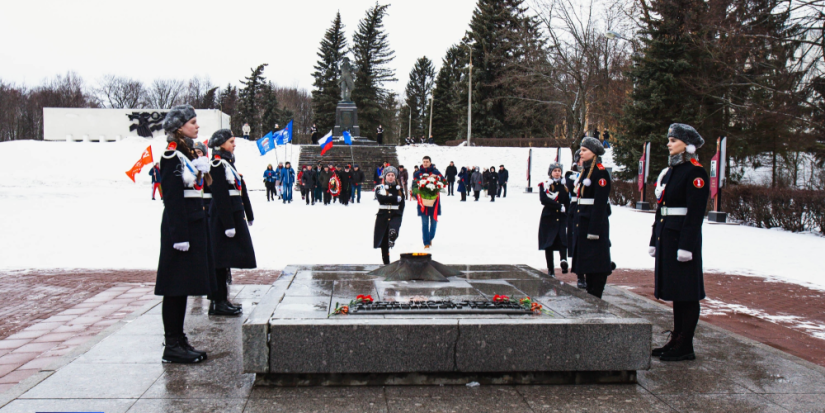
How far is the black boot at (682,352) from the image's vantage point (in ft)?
15.1

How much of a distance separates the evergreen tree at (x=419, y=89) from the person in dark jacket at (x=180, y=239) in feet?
254

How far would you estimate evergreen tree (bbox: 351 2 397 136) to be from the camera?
202 feet

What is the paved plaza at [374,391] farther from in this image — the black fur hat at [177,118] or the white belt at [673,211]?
the black fur hat at [177,118]

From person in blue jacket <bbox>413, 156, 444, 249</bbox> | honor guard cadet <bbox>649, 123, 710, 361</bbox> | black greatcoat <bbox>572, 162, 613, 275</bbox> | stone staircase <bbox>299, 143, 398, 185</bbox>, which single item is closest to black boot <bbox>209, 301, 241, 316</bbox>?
black greatcoat <bbox>572, 162, 613, 275</bbox>

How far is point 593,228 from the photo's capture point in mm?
5965

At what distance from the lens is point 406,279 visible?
551cm

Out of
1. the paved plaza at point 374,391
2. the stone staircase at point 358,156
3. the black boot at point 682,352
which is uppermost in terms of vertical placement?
the stone staircase at point 358,156


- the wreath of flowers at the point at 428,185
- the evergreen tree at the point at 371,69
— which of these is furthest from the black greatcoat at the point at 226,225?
the evergreen tree at the point at 371,69

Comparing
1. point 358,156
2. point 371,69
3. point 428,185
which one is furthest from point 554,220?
point 371,69

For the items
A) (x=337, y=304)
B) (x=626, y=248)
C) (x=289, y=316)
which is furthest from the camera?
(x=626, y=248)

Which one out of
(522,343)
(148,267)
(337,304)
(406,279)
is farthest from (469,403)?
(148,267)

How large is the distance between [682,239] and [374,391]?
107 inches

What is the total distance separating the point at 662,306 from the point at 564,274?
7.83 ft

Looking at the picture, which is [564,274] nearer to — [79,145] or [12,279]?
[12,279]
